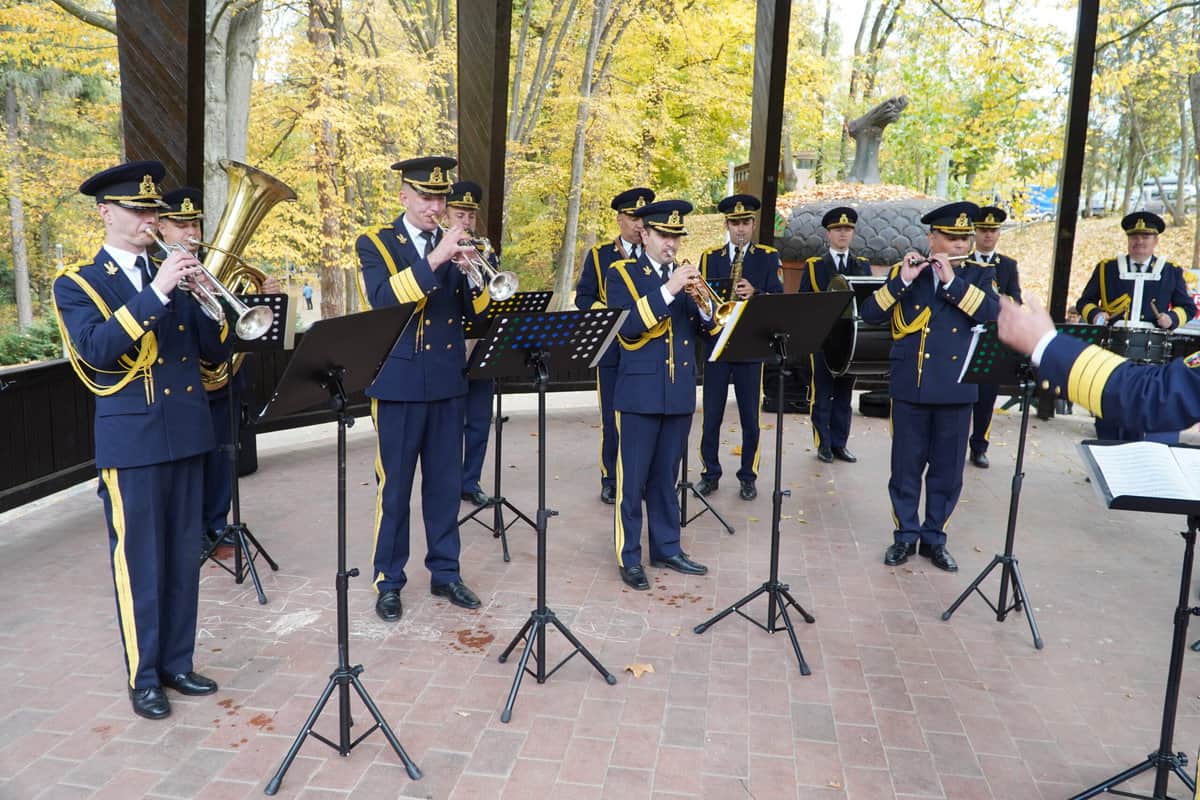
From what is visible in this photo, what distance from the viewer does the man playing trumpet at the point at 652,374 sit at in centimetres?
526

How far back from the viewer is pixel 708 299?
5305 millimetres

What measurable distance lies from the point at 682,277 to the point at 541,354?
3.71ft

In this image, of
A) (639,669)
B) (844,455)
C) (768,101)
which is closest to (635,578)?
(639,669)

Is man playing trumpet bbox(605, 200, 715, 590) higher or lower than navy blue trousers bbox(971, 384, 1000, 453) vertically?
higher

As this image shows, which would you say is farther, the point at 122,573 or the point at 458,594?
the point at 458,594

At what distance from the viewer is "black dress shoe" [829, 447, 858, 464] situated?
358 inches

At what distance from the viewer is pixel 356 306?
23047 millimetres

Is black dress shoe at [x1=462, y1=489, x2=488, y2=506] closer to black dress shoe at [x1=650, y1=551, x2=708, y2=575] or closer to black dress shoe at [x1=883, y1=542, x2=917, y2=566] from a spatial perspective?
black dress shoe at [x1=650, y1=551, x2=708, y2=575]

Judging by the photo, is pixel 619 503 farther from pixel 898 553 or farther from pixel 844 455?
pixel 844 455

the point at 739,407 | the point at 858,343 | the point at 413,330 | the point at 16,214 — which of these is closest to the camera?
the point at 413,330

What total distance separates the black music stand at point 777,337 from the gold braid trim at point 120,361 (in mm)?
2773

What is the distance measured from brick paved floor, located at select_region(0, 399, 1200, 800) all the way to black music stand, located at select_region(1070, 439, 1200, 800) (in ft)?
0.78

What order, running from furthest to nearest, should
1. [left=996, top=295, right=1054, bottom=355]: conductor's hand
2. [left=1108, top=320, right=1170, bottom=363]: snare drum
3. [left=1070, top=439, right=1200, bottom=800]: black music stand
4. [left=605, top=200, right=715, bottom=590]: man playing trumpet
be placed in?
[left=1108, top=320, right=1170, bottom=363]: snare drum < [left=605, top=200, right=715, bottom=590]: man playing trumpet < [left=996, top=295, right=1054, bottom=355]: conductor's hand < [left=1070, top=439, right=1200, bottom=800]: black music stand

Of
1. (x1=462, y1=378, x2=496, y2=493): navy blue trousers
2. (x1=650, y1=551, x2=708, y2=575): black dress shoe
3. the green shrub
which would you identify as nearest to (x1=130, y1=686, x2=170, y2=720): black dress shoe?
(x1=650, y1=551, x2=708, y2=575): black dress shoe
